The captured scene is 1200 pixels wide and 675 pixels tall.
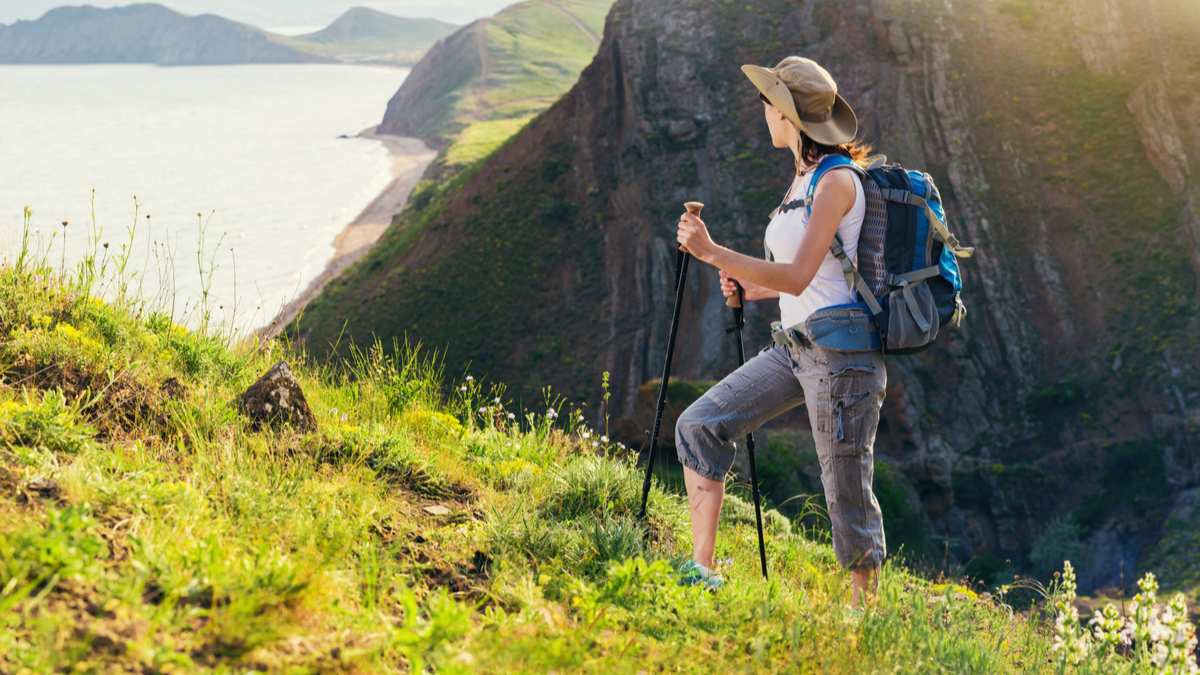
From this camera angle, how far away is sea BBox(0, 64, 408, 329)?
2170 inches

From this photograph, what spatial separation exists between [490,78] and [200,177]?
178 feet

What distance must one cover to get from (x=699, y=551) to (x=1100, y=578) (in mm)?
23906

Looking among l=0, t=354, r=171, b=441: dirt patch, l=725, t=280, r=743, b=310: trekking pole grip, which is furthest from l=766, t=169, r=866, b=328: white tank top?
l=0, t=354, r=171, b=441: dirt patch

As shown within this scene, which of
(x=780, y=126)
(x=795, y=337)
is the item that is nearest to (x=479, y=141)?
(x=780, y=126)

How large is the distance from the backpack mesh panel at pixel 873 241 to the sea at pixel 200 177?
12.8ft

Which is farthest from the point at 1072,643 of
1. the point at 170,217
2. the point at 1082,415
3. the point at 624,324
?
the point at 170,217

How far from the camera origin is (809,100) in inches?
116

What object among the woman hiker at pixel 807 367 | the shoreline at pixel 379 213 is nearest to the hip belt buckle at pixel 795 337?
the woman hiker at pixel 807 367

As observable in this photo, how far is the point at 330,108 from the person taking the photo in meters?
160

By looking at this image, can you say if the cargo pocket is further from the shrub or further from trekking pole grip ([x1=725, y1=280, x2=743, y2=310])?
the shrub

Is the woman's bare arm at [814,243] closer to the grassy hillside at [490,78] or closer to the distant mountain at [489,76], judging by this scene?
the grassy hillside at [490,78]

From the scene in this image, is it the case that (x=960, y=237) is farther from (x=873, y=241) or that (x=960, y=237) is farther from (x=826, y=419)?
(x=826, y=419)

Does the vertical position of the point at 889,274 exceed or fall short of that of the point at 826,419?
it exceeds it

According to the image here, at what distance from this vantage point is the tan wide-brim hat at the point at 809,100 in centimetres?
294
